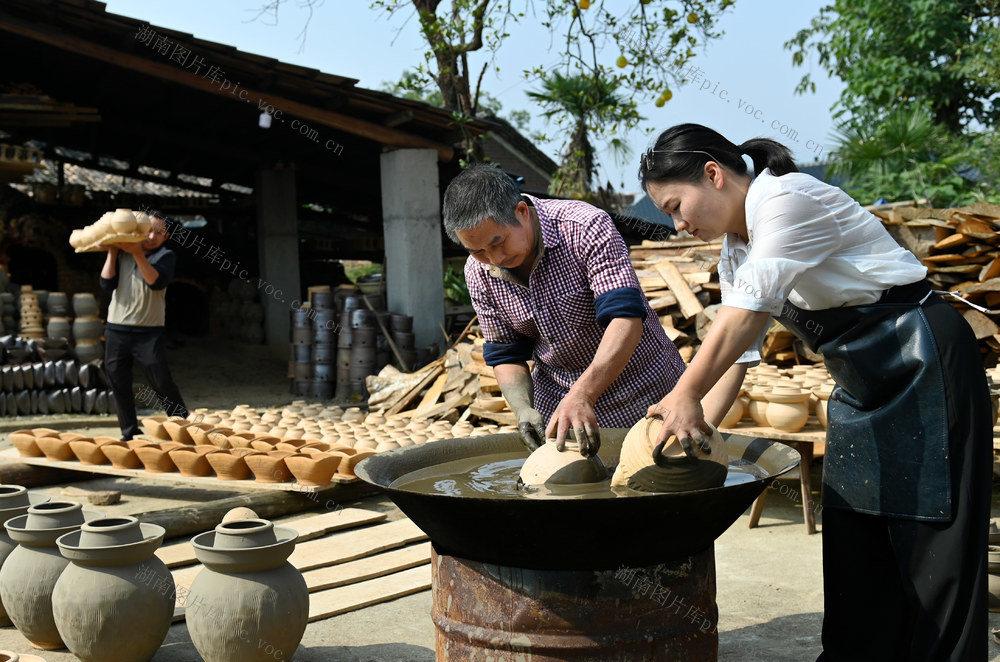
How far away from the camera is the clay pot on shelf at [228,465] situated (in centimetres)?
511

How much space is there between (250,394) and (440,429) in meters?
4.67

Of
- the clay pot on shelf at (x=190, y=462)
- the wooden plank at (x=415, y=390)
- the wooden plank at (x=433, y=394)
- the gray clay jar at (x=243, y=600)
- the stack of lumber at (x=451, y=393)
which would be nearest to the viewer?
the gray clay jar at (x=243, y=600)

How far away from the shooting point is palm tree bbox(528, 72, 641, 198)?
1354 cm

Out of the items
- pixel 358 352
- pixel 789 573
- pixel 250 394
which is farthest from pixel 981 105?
pixel 789 573

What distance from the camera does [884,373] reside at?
218 centimetres

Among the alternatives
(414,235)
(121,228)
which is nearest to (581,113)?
(414,235)

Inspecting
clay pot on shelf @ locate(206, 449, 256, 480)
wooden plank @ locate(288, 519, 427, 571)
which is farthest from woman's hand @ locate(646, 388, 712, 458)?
clay pot on shelf @ locate(206, 449, 256, 480)

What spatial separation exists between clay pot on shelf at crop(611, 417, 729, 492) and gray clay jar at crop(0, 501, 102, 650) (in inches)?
92.2

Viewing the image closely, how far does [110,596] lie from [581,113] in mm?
11873

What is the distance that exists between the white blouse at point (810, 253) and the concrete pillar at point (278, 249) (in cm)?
1244

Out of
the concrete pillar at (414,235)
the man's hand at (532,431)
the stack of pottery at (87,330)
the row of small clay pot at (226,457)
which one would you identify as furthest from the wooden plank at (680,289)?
the stack of pottery at (87,330)

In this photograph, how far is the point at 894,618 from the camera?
2.26 metres

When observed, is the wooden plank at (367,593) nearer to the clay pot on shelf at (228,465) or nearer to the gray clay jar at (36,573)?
the gray clay jar at (36,573)

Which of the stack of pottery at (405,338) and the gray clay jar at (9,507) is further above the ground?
the stack of pottery at (405,338)
